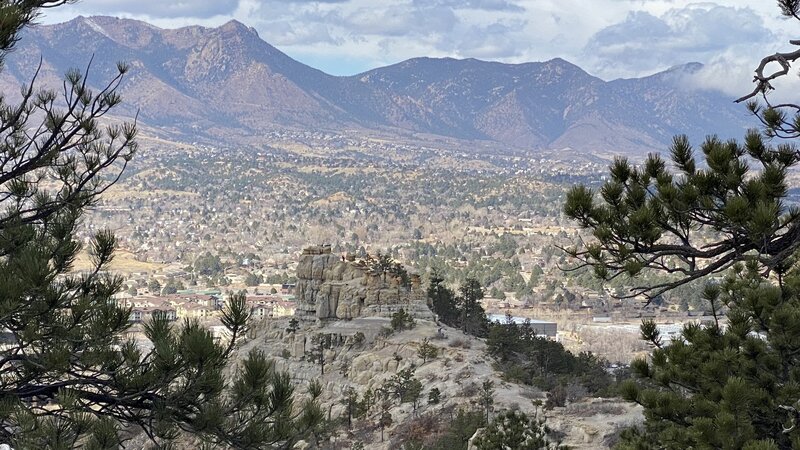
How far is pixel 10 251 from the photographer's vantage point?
6168 mm

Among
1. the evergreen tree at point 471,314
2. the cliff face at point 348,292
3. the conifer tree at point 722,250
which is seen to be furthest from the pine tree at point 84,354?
the evergreen tree at point 471,314

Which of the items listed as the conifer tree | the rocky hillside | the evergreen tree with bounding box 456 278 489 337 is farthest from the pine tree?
the evergreen tree with bounding box 456 278 489 337

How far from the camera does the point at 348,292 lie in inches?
1331

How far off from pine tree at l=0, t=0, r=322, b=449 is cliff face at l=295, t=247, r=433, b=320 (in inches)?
1013

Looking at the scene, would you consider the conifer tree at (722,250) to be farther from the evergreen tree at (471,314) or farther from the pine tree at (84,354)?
the evergreen tree at (471,314)

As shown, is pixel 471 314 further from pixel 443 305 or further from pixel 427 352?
pixel 427 352

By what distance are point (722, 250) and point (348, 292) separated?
28.4 meters

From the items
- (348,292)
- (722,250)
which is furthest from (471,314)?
(722,250)

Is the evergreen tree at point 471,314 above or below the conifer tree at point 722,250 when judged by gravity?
below

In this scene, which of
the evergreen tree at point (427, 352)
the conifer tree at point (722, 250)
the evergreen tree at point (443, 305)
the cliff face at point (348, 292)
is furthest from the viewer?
the evergreen tree at point (443, 305)

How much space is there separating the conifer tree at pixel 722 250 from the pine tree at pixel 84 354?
2.35 m

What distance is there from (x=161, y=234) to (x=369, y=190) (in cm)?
4549

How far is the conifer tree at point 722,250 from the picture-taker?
563 cm

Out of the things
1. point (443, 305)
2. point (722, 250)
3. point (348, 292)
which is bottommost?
point (443, 305)
